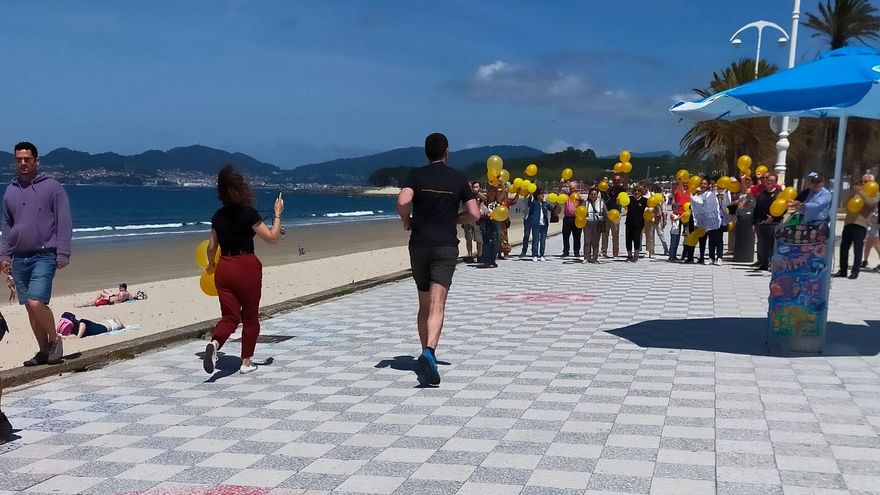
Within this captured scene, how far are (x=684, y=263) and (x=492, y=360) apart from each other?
10801mm

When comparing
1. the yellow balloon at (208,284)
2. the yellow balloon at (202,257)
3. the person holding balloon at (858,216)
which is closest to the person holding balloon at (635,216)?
the person holding balloon at (858,216)

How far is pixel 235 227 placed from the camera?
6.15 metres

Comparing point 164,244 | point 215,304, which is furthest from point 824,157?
point 215,304

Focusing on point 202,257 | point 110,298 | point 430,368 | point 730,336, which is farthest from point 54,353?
point 730,336

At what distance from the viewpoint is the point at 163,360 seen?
709cm

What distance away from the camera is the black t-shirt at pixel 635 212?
16.6 metres

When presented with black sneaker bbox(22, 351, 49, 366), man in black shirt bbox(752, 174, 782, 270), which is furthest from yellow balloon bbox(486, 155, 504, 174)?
black sneaker bbox(22, 351, 49, 366)

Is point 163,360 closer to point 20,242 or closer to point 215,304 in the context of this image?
point 20,242

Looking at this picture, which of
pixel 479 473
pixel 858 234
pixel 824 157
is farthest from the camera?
pixel 824 157

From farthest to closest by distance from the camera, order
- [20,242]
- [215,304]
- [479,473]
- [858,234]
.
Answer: [858,234], [215,304], [20,242], [479,473]

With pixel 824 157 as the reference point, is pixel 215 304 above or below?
below

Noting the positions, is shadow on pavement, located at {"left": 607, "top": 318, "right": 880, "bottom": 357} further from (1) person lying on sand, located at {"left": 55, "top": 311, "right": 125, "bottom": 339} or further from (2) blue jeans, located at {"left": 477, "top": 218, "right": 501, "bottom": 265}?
(2) blue jeans, located at {"left": 477, "top": 218, "right": 501, "bottom": 265}

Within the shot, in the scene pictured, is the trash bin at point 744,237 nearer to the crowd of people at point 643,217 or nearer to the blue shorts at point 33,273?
the crowd of people at point 643,217

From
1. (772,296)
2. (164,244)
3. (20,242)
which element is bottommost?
(164,244)
